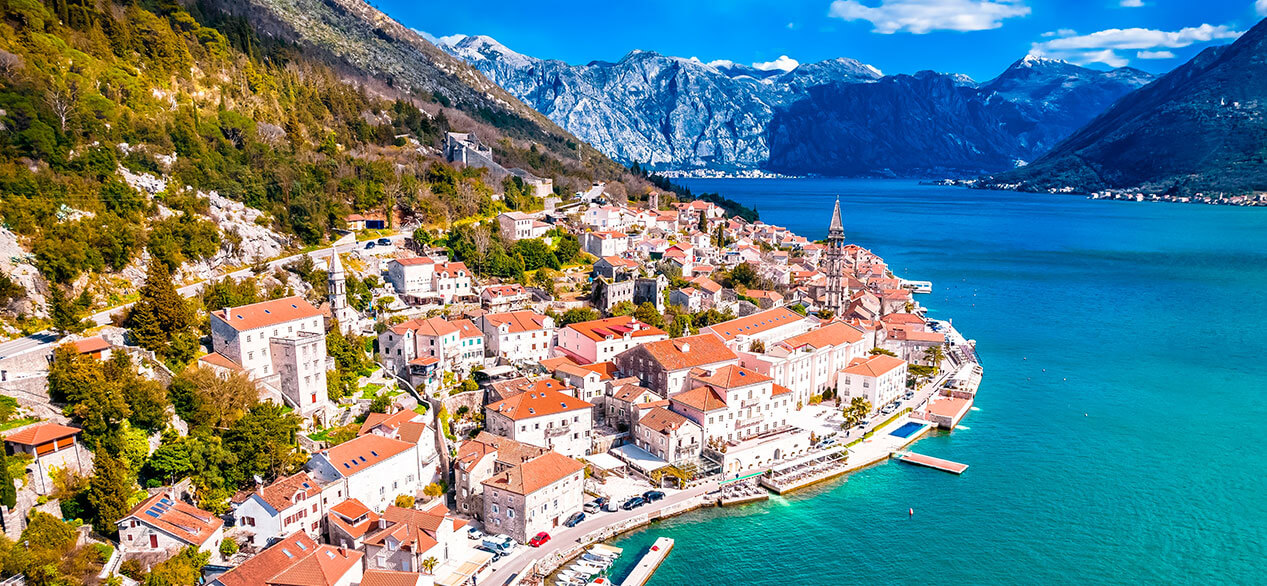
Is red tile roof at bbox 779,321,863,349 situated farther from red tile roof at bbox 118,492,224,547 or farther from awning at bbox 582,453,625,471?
red tile roof at bbox 118,492,224,547

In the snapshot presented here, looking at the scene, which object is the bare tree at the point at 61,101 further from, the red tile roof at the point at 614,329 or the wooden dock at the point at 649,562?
the wooden dock at the point at 649,562

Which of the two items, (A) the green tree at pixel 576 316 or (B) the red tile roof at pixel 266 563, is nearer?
(B) the red tile roof at pixel 266 563

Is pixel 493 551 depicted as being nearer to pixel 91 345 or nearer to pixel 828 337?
pixel 91 345

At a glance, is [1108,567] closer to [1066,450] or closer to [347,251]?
[1066,450]

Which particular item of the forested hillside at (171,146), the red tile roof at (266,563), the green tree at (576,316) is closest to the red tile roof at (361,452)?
the red tile roof at (266,563)

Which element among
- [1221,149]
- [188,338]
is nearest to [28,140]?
[188,338]
